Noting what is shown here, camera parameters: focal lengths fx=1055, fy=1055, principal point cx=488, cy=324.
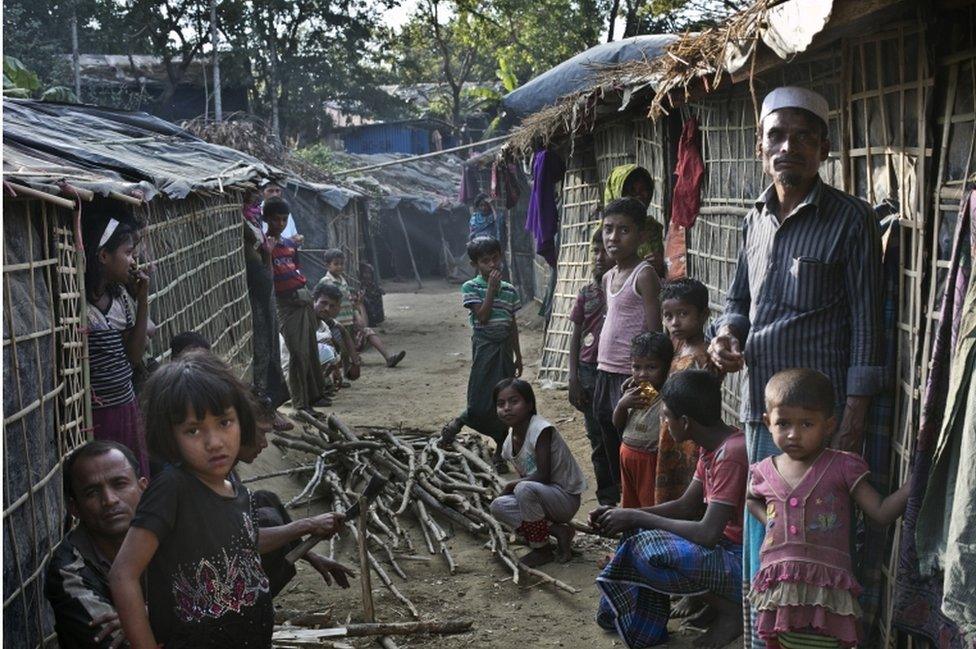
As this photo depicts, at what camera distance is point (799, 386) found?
3.20 m

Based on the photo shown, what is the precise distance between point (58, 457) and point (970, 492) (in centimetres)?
318

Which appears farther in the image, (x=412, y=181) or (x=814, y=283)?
(x=412, y=181)

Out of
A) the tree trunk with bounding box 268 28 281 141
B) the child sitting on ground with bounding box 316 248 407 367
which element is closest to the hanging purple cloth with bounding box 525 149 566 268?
the child sitting on ground with bounding box 316 248 407 367

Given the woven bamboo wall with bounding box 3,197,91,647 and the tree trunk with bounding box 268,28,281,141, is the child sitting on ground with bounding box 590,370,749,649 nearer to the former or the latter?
the woven bamboo wall with bounding box 3,197,91,647

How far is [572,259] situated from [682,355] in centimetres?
645

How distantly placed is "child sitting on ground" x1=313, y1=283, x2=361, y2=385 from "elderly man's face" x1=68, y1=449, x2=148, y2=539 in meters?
7.46

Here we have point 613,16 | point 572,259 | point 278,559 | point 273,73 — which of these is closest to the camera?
point 278,559

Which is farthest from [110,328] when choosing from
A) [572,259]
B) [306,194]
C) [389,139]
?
[389,139]

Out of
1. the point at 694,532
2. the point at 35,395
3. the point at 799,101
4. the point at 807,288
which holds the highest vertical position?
the point at 799,101

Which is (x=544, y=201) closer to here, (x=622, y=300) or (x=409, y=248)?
(x=622, y=300)

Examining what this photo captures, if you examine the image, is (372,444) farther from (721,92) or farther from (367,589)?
(721,92)

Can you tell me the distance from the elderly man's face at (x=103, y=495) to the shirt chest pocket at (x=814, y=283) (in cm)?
223

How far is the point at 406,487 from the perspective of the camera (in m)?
6.67

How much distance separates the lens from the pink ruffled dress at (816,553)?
3.21 meters
